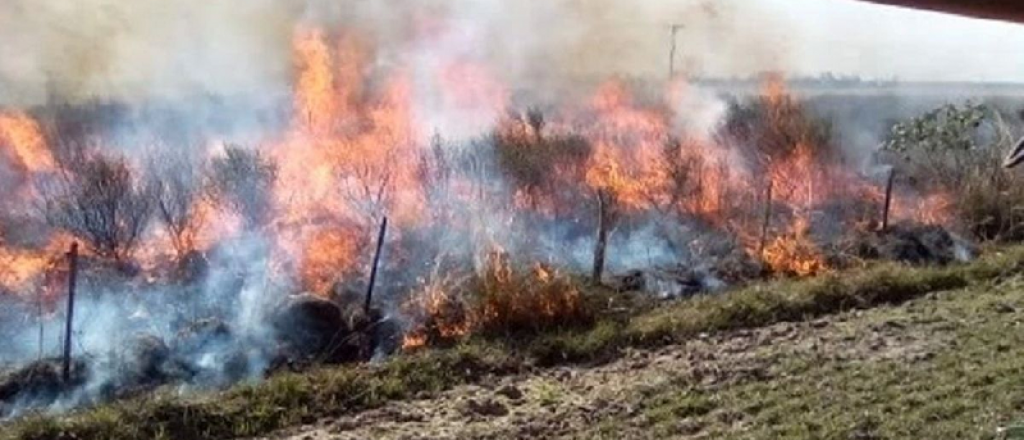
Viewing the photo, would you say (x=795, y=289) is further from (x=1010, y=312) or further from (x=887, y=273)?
(x=1010, y=312)

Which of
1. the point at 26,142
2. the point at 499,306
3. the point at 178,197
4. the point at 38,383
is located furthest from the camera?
the point at 26,142

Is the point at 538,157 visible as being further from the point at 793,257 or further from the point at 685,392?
the point at 685,392

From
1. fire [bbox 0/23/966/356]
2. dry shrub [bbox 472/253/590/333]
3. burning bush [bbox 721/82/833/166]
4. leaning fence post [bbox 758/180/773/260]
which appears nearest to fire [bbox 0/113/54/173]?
fire [bbox 0/23/966/356]

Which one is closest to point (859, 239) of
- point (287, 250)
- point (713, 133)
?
point (713, 133)

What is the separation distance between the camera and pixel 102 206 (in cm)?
1181

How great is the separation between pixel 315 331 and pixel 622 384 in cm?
276

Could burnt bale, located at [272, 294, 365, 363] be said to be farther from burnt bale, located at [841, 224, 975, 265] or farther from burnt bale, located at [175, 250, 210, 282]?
burnt bale, located at [841, 224, 975, 265]

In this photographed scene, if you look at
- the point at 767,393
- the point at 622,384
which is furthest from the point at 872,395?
the point at 622,384

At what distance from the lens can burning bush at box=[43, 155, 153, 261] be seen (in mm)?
11711

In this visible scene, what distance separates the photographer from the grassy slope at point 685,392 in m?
6.52

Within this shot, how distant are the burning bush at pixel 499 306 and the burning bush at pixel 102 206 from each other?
3.89 meters

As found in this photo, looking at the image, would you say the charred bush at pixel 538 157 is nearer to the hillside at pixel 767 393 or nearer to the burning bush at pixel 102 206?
the burning bush at pixel 102 206

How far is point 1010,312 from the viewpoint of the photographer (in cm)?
908

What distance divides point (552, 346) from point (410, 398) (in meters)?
1.40
